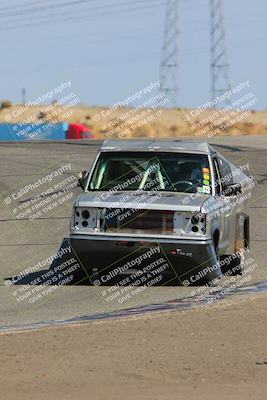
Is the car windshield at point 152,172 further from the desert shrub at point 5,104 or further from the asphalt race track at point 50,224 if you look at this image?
the desert shrub at point 5,104

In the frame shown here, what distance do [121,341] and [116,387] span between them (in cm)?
184

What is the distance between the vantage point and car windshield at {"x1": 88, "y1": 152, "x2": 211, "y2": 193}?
1396 centimetres

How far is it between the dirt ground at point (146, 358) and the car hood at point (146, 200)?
93.9 inches

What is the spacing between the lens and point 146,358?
853 centimetres

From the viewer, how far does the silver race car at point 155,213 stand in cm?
1307

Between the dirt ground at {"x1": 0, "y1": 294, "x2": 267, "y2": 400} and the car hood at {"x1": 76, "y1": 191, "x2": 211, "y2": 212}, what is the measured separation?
2385 mm

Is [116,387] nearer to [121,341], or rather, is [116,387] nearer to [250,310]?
[121,341]

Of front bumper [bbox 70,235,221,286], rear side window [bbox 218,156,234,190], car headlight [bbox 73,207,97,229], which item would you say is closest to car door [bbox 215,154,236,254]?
rear side window [bbox 218,156,234,190]

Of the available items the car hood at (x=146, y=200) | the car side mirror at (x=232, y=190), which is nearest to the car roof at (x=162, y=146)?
the car side mirror at (x=232, y=190)

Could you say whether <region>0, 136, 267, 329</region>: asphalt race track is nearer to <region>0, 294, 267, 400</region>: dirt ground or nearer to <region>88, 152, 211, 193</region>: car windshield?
<region>0, 294, 267, 400</region>: dirt ground

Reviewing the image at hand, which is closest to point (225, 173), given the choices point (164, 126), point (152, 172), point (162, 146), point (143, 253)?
point (162, 146)

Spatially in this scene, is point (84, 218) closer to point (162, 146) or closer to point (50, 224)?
point (162, 146)

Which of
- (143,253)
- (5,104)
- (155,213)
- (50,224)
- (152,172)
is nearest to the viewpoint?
(143,253)

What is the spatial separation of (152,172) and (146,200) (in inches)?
34.7
